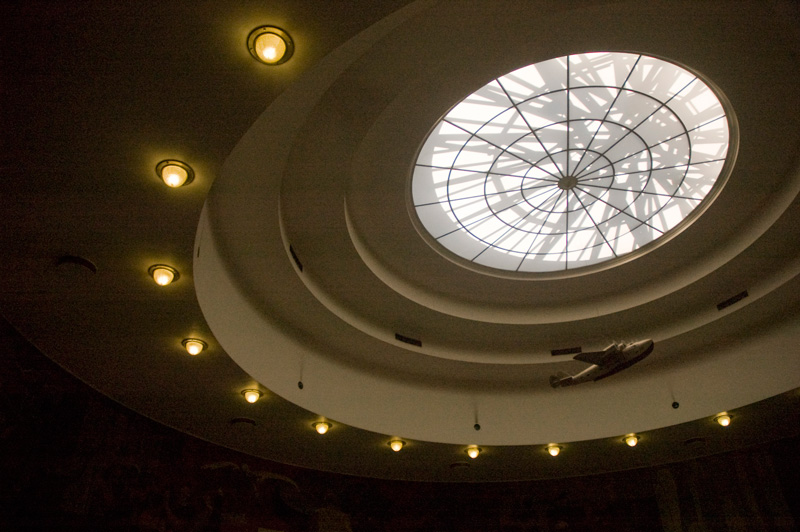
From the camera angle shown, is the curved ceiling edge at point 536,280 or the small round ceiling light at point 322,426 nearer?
the curved ceiling edge at point 536,280

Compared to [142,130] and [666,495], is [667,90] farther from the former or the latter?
[666,495]

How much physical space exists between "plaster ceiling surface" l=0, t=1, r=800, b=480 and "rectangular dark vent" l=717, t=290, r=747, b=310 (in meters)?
0.16

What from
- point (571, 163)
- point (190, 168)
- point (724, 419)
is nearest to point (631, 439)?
point (724, 419)

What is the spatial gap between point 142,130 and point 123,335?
17.1 ft

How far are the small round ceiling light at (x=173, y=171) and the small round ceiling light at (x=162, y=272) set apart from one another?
2034mm

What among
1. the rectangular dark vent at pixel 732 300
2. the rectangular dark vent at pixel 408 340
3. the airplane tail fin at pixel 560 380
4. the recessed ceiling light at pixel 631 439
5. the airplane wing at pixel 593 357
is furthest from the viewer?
the rectangular dark vent at pixel 408 340

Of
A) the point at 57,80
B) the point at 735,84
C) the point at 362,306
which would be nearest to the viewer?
the point at 57,80

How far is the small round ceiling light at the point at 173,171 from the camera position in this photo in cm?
691

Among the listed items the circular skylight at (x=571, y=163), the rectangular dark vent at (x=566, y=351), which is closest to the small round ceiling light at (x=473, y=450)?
the rectangular dark vent at (x=566, y=351)

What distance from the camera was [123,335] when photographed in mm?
10102

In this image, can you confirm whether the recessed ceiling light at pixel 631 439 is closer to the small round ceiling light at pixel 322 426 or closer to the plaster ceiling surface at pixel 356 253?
the plaster ceiling surface at pixel 356 253

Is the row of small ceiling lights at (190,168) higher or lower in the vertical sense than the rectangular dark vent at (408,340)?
lower

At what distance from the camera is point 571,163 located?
12.6m

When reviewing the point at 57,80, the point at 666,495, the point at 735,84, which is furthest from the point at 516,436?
the point at 57,80
